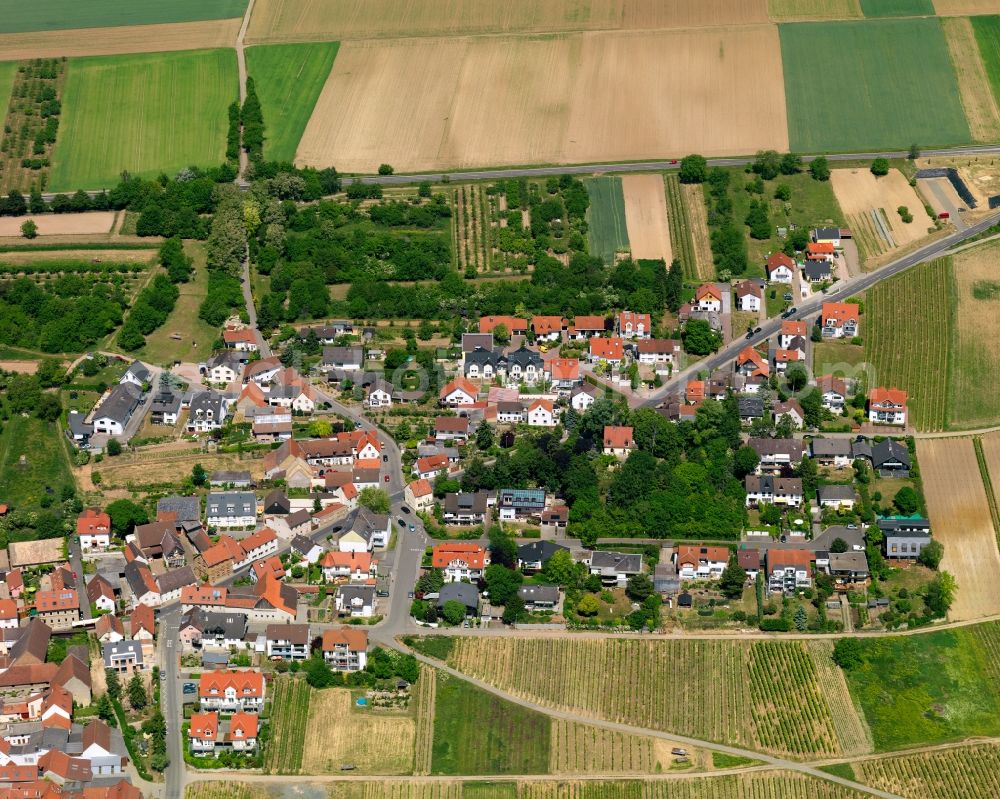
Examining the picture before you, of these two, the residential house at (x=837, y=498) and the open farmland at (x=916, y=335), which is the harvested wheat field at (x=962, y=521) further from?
the residential house at (x=837, y=498)

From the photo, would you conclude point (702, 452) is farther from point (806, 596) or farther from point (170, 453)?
point (170, 453)

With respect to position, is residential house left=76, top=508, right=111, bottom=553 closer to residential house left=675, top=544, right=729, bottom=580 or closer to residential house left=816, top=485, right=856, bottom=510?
residential house left=675, top=544, right=729, bottom=580

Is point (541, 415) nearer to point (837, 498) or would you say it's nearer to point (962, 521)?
point (837, 498)

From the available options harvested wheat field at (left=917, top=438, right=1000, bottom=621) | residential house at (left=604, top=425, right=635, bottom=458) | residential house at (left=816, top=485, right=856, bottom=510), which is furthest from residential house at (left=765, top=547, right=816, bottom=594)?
residential house at (left=604, top=425, right=635, bottom=458)

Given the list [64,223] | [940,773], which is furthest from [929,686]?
[64,223]

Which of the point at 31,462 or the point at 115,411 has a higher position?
the point at 115,411

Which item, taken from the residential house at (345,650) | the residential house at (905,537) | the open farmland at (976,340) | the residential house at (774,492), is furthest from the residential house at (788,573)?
the residential house at (345,650)

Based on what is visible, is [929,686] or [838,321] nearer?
[929,686]
